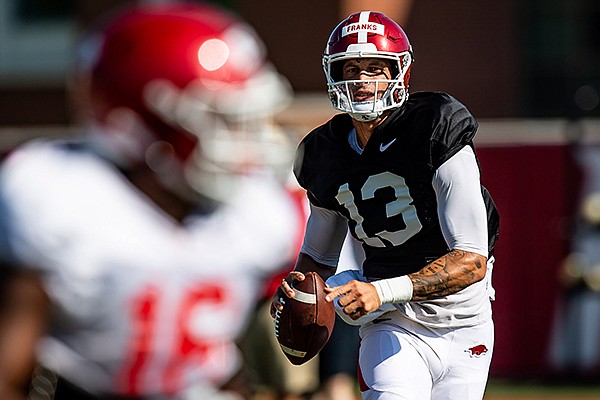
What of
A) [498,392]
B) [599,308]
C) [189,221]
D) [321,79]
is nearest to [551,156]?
[599,308]

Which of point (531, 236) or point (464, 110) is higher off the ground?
point (464, 110)

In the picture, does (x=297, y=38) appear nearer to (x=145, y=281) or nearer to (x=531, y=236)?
(x=531, y=236)

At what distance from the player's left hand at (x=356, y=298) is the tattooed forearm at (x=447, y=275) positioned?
197 mm

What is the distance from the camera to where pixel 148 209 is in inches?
109

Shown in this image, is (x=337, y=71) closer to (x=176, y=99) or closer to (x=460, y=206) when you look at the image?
(x=460, y=206)

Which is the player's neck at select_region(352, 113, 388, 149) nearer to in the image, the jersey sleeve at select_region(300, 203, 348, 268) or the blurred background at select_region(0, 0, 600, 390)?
the jersey sleeve at select_region(300, 203, 348, 268)

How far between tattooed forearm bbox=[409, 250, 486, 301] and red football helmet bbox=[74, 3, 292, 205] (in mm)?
1363

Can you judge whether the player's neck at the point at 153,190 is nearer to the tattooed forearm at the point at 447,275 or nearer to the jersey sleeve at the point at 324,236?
the tattooed forearm at the point at 447,275

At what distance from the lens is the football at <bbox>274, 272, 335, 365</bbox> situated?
4180 mm

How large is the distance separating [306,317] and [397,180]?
1.83 feet

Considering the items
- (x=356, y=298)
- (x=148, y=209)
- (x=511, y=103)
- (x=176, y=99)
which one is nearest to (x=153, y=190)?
(x=148, y=209)

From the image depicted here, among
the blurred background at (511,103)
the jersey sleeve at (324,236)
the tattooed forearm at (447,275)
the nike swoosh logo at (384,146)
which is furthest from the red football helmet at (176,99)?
the blurred background at (511,103)

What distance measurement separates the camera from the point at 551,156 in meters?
8.34

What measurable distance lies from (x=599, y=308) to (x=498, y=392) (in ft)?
2.86
